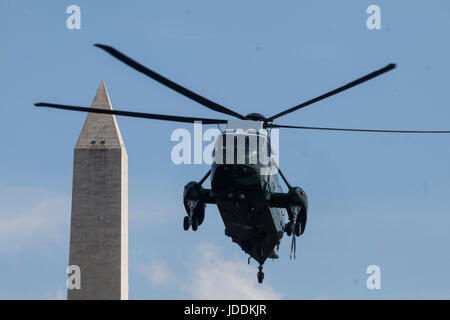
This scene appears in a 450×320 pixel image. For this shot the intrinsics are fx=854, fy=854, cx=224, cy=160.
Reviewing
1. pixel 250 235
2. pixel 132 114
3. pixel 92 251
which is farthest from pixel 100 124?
pixel 132 114

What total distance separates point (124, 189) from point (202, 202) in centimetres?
4471

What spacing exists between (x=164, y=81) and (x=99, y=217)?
51.1m

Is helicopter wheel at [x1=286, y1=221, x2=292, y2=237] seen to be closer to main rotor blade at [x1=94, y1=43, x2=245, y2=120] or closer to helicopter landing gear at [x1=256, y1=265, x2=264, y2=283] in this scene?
helicopter landing gear at [x1=256, y1=265, x2=264, y2=283]

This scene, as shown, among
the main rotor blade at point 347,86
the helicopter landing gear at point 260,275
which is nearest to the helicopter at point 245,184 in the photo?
the main rotor blade at point 347,86

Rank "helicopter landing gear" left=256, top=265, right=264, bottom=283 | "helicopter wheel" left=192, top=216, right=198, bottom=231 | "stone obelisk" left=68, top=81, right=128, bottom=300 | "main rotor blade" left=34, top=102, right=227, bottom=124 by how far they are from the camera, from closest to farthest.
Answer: "main rotor blade" left=34, top=102, right=227, bottom=124 < "helicopter wheel" left=192, top=216, right=198, bottom=231 < "helicopter landing gear" left=256, top=265, right=264, bottom=283 < "stone obelisk" left=68, top=81, right=128, bottom=300

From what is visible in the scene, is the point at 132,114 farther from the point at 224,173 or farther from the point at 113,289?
the point at 113,289

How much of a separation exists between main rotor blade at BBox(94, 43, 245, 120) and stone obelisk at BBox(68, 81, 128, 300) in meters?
46.5

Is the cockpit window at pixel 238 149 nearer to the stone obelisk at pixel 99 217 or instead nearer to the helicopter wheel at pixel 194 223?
the helicopter wheel at pixel 194 223

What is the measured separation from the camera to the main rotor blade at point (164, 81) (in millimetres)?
19266

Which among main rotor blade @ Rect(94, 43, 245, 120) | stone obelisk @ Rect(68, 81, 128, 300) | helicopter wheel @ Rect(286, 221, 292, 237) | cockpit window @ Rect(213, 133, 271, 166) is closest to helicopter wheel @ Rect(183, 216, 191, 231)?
cockpit window @ Rect(213, 133, 271, 166)

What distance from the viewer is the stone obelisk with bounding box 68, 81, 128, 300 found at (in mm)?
70312

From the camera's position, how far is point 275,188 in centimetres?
2961
